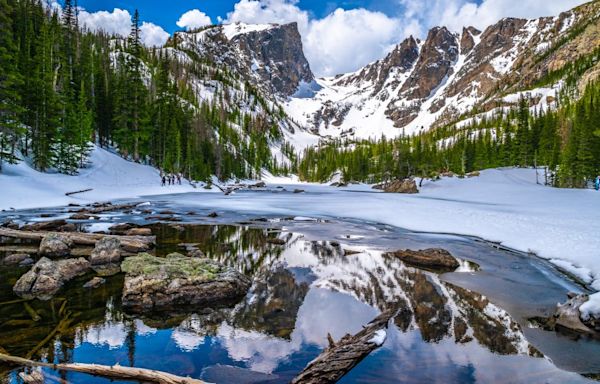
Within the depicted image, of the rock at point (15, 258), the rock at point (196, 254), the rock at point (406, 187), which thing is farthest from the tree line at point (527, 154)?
the rock at point (15, 258)

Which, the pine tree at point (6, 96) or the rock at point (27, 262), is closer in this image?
the rock at point (27, 262)

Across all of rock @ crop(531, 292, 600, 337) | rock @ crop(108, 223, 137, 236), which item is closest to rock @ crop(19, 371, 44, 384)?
rock @ crop(531, 292, 600, 337)

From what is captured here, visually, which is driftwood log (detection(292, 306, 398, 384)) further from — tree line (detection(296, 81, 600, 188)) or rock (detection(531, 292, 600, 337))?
tree line (detection(296, 81, 600, 188))

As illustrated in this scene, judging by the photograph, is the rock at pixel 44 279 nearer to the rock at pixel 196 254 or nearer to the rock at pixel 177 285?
the rock at pixel 177 285

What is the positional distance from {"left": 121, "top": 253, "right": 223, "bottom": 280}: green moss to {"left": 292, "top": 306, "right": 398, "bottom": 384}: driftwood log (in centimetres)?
476

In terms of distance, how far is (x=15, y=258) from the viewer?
12633 millimetres

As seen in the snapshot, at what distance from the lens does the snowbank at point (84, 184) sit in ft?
99.2

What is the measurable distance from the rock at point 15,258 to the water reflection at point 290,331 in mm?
846

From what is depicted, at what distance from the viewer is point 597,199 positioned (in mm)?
31562

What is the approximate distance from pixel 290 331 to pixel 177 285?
11.5 ft

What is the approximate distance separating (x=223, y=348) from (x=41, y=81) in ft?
159

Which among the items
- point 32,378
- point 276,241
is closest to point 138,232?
point 276,241

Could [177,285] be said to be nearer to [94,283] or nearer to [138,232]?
[94,283]

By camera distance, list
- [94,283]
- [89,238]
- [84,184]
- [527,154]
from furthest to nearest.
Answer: [527,154], [84,184], [89,238], [94,283]
